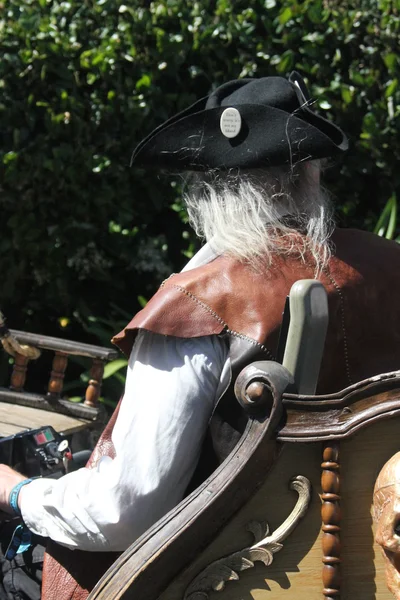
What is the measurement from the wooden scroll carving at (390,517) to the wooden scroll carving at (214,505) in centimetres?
17

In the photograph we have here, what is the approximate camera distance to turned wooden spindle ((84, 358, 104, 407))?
3312 millimetres

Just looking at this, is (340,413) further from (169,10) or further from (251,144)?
(169,10)

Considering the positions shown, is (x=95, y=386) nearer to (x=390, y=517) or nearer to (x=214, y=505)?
(x=214, y=505)

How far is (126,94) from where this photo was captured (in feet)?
14.0

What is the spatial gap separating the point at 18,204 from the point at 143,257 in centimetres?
73

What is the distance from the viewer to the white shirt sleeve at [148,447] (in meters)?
1.53

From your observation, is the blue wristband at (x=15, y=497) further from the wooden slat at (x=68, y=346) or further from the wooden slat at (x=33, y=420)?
the wooden slat at (x=68, y=346)

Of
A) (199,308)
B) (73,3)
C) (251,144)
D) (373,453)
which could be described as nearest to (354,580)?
(373,453)

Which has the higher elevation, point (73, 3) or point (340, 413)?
point (73, 3)

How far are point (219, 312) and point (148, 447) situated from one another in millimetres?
294

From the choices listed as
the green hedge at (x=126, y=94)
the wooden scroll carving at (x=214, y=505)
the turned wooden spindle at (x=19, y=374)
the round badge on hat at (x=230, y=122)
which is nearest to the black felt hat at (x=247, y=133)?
the round badge on hat at (x=230, y=122)

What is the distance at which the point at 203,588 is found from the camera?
1.27m

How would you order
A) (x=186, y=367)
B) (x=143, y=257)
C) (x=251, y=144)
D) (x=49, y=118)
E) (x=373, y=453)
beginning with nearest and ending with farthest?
(x=373, y=453) < (x=186, y=367) < (x=251, y=144) < (x=49, y=118) < (x=143, y=257)

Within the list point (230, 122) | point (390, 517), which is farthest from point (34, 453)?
point (390, 517)
